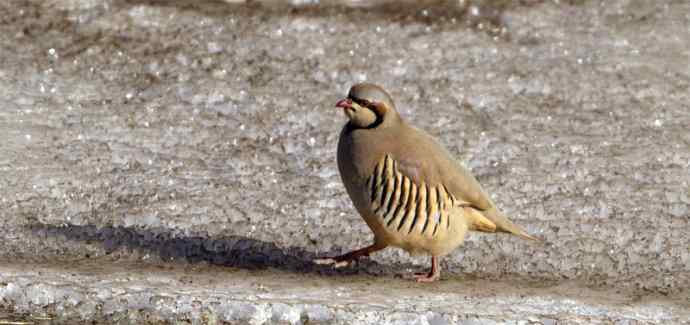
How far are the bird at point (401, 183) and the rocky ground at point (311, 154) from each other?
0.29 metres

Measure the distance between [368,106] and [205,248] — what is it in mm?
1199

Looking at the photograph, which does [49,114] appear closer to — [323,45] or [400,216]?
[323,45]

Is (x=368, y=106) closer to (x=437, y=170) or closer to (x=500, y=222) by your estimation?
(x=437, y=170)

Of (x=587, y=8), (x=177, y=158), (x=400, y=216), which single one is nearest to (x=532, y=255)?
(x=400, y=216)

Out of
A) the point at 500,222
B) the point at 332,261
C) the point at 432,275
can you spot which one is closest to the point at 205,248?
the point at 332,261

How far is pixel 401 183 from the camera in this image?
229 inches

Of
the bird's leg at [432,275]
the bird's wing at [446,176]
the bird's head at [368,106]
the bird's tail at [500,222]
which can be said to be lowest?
the bird's leg at [432,275]

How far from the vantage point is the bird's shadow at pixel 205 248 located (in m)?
6.40

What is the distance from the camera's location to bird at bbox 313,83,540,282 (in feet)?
19.1

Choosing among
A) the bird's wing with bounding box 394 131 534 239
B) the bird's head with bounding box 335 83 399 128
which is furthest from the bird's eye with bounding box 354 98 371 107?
the bird's wing with bounding box 394 131 534 239

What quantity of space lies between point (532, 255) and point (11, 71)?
4.41 meters

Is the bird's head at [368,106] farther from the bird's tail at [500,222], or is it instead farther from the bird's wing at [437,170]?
the bird's tail at [500,222]

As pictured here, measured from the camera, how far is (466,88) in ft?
30.2

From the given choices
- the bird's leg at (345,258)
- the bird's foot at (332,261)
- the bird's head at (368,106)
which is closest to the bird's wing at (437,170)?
the bird's head at (368,106)
